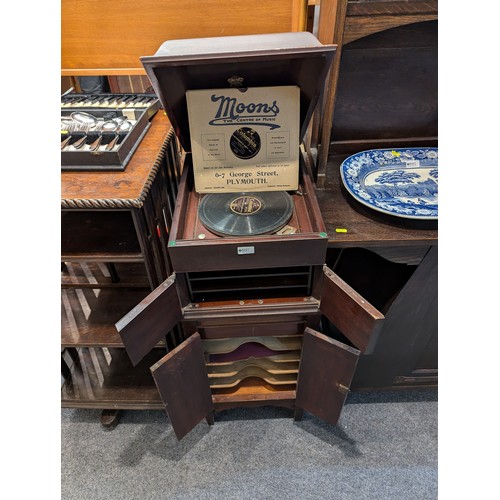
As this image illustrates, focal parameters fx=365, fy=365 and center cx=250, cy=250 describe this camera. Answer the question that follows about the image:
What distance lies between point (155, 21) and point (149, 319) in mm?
1067

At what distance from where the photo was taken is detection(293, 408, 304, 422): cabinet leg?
1.36m

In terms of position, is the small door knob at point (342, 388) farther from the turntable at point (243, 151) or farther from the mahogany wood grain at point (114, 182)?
the mahogany wood grain at point (114, 182)

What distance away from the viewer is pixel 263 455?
1.34 meters

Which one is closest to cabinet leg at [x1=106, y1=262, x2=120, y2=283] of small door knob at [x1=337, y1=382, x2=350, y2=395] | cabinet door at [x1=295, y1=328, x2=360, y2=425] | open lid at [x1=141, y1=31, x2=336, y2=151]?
open lid at [x1=141, y1=31, x2=336, y2=151]

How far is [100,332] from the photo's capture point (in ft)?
4.09

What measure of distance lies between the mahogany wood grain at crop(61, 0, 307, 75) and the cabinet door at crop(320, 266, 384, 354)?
0.94 meters

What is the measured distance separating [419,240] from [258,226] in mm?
428

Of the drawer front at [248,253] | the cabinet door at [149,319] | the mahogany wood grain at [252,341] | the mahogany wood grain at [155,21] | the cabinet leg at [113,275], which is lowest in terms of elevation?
the mahogany wood grain at [252,341]

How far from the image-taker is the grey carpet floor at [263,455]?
49.3 inches

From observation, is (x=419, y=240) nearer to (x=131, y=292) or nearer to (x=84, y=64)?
(x=131, y=292)

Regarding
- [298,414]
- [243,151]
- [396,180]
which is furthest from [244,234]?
[298,414]

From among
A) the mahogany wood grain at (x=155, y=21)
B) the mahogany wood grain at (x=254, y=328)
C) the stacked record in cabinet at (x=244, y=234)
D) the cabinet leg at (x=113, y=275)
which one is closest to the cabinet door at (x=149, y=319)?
the stacked record in cabinet at (x=244, y=234)

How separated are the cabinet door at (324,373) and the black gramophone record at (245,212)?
1.09 ft

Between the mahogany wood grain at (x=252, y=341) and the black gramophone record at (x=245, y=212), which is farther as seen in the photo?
the mahogany wood grain at (x=252, y=341)
